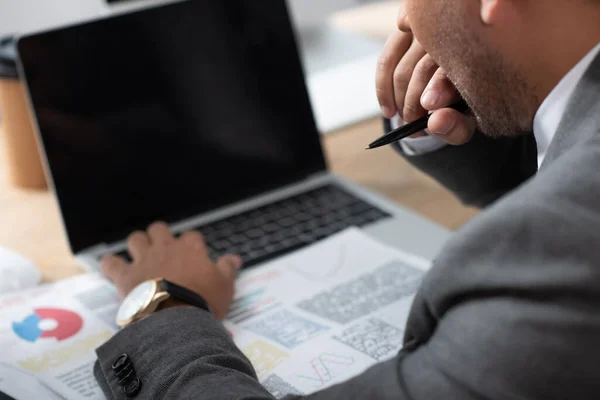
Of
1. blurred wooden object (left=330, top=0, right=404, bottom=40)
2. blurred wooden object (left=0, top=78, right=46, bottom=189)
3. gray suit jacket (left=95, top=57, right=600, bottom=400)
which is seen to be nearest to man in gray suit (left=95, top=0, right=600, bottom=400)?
gray suit jacket (left=95, top=57, right=600, bottom=400)

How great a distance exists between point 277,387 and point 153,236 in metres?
0.29

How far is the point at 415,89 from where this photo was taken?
822 mm

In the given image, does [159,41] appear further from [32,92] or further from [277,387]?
[277,387]

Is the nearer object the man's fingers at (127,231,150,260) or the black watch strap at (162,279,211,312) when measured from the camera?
the black watch strap at (162,279,211,312)

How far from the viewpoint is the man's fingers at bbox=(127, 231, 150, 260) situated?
2.85 ft

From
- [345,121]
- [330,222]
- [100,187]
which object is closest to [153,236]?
[100,187]

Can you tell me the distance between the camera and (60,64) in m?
0.91

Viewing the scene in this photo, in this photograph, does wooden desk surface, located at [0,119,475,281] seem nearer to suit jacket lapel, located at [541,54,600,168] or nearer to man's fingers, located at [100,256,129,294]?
man's fingers, located at [100,256,129,294]

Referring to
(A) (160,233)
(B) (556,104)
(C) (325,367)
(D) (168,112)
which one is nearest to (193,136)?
(D) (168,112)

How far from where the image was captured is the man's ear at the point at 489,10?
0.54m

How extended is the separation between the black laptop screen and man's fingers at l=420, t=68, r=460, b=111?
28 cm

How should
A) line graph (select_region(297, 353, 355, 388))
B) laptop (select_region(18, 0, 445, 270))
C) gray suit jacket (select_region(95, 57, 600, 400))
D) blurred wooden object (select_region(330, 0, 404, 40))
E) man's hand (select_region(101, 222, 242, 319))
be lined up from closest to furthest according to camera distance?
gray suit jacket (select_region(95, 57, 600, 400)), line graph (select_region(297, 353, 355, 388)), man's hand (select_region(101, 222, 242, 319)), laptop (select_region(18, 0, 445, 270)), blurred wooden object (select_region(330, 0, 404, 40))

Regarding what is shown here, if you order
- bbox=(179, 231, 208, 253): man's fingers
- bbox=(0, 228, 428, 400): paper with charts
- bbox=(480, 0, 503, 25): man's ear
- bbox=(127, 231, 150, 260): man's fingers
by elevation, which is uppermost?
bbox=(480, 0, 503, 25): man's ear

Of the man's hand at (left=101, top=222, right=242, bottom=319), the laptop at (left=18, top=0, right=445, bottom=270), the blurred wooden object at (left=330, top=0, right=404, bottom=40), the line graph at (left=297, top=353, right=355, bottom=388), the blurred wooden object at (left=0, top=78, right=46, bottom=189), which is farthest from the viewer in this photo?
the blurred wooden object at (left=330, top=0, right=404, bottom=40)
